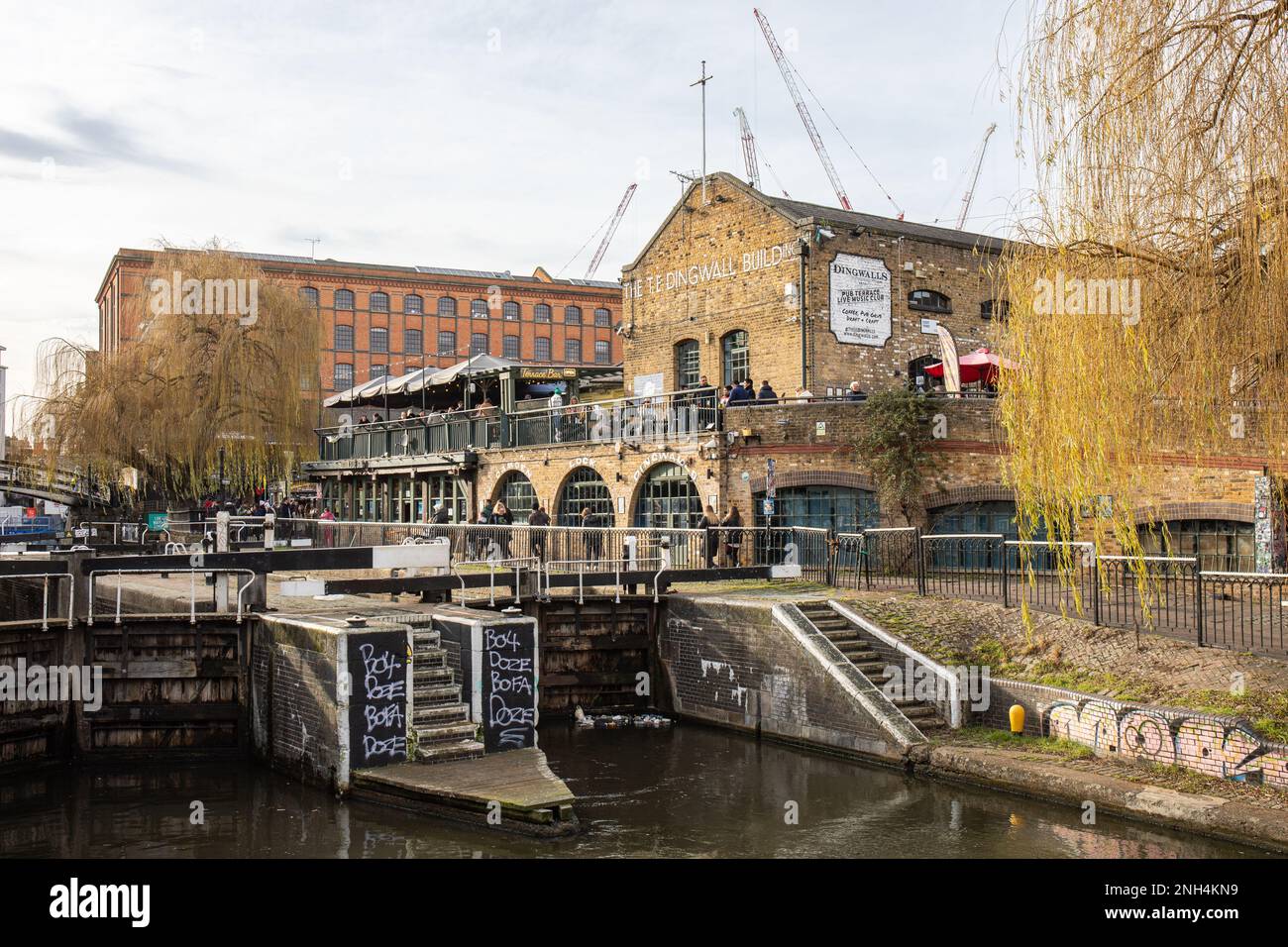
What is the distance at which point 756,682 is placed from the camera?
1564cm

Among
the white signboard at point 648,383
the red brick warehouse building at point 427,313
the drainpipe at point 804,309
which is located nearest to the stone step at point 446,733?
the drainpipe at point 804,309

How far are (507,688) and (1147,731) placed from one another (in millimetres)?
7052

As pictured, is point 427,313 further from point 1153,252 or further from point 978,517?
point 1153,252

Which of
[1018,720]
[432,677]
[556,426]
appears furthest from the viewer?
[556,426]

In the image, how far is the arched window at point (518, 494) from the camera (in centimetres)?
2817

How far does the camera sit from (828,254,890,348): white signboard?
24.6 meters

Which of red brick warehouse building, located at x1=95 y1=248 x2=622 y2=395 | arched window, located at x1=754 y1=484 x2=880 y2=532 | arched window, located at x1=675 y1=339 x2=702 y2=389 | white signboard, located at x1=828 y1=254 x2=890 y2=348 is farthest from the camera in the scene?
red brick warehouse building, located at x1=95 y1=248 x2=622 y2=395

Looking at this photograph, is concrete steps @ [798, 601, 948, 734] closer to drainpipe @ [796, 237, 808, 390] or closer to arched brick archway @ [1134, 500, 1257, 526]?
arched brick archway @ [1134, 500, 1257, 526]

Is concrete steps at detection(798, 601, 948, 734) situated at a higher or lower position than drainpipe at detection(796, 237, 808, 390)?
lower

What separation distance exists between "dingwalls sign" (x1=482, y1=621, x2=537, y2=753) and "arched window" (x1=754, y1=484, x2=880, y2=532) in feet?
32.3

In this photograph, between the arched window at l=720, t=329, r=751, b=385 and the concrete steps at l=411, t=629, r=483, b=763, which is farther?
the arched window at l=720, t=329, r=751, b=385

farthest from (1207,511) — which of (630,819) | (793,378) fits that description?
(630,819)

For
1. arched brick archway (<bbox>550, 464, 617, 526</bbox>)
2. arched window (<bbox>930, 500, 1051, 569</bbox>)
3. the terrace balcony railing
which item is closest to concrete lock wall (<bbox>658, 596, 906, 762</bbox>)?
the terrace balcony railing
